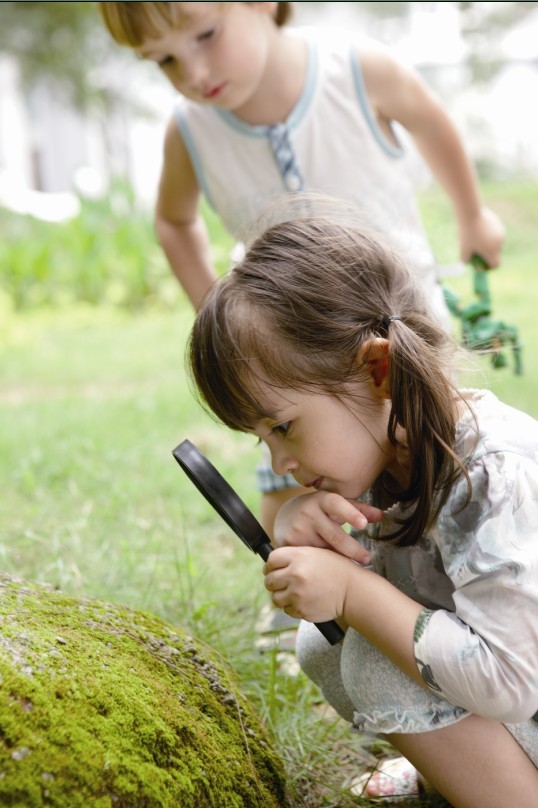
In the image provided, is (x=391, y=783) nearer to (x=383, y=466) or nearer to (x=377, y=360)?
(x=383, y=466)

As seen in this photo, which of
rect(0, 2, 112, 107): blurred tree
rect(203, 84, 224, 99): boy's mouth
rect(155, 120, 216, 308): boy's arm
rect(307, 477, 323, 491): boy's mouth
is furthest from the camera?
rect(0, 2, 112, 107): blurred tree

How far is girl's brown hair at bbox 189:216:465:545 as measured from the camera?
1.36 metres

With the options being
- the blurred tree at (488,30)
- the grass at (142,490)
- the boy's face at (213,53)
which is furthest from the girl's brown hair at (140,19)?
the blurred tree at (488,30)

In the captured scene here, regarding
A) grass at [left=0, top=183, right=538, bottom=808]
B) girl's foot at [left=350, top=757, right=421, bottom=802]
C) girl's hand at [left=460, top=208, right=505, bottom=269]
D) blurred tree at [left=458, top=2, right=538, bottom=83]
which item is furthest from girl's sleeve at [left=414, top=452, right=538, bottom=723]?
blurred tree at [left=458, top=2, right=538, bottom=83]

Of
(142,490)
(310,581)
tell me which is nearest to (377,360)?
(310,581)

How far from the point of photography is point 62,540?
97.9 inches

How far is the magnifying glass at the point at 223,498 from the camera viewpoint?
138 cm

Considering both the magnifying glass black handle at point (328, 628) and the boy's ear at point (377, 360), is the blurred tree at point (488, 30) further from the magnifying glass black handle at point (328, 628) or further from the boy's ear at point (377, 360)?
the magnifying glass black handle at point (328, 628)

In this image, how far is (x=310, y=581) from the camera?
136cm

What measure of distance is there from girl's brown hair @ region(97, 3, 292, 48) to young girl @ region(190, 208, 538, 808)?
0.89m

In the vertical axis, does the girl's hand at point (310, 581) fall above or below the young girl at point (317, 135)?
below

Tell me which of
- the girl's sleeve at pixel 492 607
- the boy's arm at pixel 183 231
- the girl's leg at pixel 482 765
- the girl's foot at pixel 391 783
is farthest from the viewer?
the boy's arm at pixel 183 231

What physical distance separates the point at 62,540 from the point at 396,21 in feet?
22.7

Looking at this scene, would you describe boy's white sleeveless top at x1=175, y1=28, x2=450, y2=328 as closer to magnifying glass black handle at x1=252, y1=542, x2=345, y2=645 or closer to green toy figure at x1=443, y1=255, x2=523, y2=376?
green toy figure at x1=443, y1=255, x2=523, y2=376
